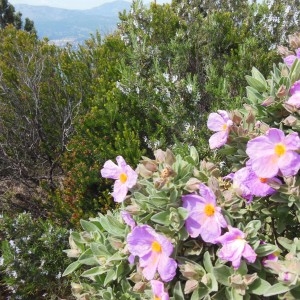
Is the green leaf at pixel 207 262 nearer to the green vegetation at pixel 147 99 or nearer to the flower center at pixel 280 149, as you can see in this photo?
the flower center at pixel 280 149

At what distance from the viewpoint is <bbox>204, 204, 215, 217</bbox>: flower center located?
1.33 m

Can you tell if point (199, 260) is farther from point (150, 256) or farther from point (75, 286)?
point (75, 286)

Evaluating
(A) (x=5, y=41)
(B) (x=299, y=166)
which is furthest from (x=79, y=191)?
(A) (x=5, y=41)

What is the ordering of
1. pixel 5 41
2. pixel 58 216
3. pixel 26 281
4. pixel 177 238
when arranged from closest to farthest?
pixel 177 238
pixel 26 281
pixel 58 216
pixel 5 41

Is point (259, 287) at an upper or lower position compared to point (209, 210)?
lower

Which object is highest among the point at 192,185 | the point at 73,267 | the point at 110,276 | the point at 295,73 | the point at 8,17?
the point at 295,73

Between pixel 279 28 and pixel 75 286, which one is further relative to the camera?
pixel 279 28

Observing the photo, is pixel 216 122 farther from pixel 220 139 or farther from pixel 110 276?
pixel 110 276

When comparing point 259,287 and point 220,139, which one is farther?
point 220,139

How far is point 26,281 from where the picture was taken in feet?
9.39

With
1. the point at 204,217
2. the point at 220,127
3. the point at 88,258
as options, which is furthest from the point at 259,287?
the point at 88,258

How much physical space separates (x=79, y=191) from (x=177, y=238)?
1.99 m

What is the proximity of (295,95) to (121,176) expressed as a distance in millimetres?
740

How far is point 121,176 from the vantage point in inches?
60.4
